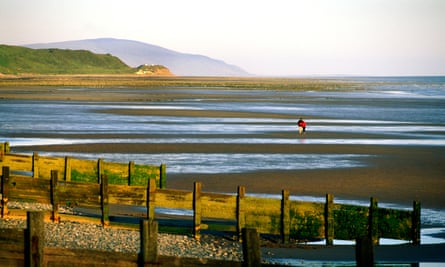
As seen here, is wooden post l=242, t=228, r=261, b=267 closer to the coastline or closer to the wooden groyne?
the wooden groyne

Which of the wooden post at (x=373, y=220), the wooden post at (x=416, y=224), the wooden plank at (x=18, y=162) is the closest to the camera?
the wooden post at (x=416, y=224)

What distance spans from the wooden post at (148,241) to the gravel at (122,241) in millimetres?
6051

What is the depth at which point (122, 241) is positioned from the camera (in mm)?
15914

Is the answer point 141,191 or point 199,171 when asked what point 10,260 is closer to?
point 141,191

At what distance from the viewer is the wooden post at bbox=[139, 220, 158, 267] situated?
8336 millimetres

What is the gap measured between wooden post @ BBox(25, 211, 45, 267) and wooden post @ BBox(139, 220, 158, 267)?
1.15 meters

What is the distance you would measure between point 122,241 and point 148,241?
7.68 m

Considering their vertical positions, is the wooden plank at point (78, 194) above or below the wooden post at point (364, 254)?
below

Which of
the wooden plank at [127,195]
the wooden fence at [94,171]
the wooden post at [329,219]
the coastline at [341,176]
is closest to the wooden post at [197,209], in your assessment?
the wooden plank at [127,195]

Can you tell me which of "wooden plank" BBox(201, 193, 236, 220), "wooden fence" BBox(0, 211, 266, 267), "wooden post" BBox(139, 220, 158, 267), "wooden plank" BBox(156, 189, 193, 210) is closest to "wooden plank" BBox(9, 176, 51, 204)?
"wooden plank" BBox(156, 189, 193, 210)

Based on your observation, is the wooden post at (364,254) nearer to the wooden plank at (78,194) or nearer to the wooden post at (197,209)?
the wooden post at (197,209)

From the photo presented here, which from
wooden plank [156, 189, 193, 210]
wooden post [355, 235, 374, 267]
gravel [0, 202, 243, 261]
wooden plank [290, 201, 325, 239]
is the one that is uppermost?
wooden post [355, 235, 374, 267]

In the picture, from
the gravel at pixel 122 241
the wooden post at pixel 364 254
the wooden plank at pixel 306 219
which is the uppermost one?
the wooden post at pixel 364 254

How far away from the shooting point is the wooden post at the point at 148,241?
27.3ft
